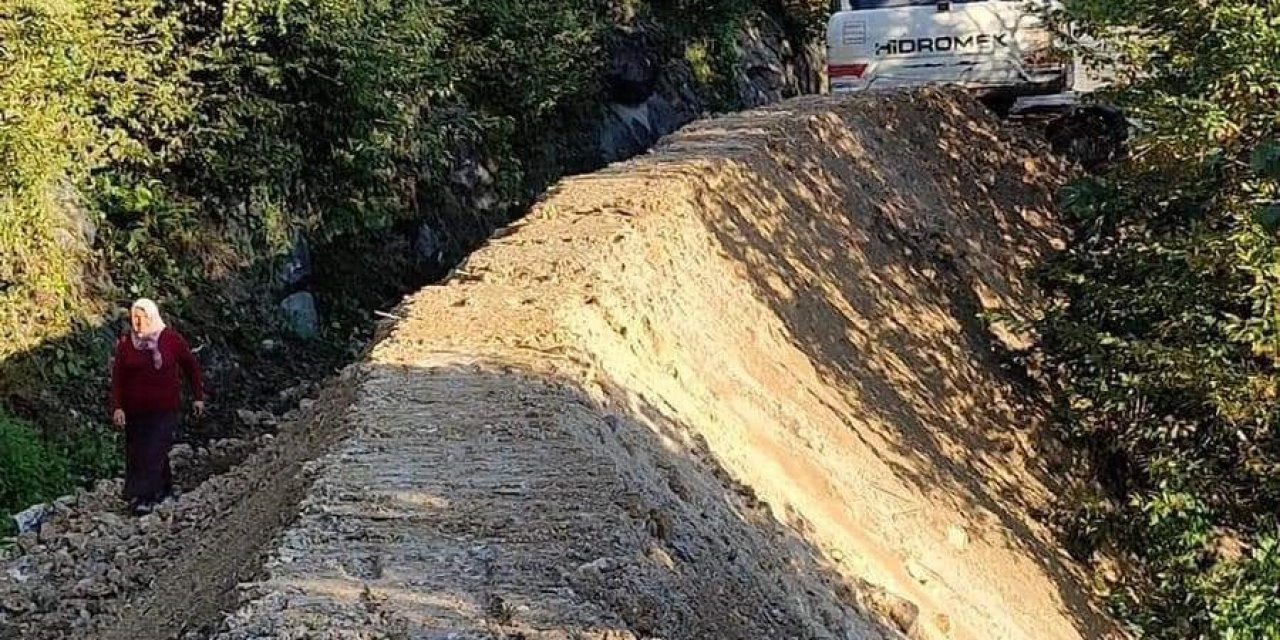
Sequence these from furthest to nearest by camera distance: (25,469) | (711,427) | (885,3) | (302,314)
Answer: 1. (885,3)
2. (302,314)
3. (25,469)
4. (711,427)

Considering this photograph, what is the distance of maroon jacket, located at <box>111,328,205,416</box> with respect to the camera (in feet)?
26.0

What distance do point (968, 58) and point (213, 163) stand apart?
964 cm

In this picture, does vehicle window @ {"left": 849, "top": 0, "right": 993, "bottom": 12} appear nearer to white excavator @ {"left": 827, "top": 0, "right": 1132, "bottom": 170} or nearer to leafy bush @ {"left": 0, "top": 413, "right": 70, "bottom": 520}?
white excavator @ {"left": 827, "top": 0, "right": 1132, "bottom": 170}

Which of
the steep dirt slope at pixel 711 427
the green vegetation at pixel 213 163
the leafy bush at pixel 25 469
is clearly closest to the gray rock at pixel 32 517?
the leafy bush at pixel 25 469

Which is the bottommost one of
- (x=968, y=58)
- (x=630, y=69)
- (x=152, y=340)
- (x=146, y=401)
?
(x=146, y=401)

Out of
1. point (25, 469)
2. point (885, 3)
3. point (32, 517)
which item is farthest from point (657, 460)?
point (885, 3)

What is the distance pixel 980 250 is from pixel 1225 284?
550cm

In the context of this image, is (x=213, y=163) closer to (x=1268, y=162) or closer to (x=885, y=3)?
(x=1268, y=162)

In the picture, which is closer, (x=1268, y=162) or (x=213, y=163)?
(x=1268, y=162)

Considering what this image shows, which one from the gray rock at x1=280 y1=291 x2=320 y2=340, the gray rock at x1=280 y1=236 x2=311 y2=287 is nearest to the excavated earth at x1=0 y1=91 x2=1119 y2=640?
the gray rock at x1=280 y1=236 x2=311 y2=287

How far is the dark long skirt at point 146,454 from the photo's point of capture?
7992 mm

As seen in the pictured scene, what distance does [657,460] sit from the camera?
6164mm

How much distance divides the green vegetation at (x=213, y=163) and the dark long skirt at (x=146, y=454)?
1.81ft

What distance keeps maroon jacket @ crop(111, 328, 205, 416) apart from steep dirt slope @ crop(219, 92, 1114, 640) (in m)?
1.52
